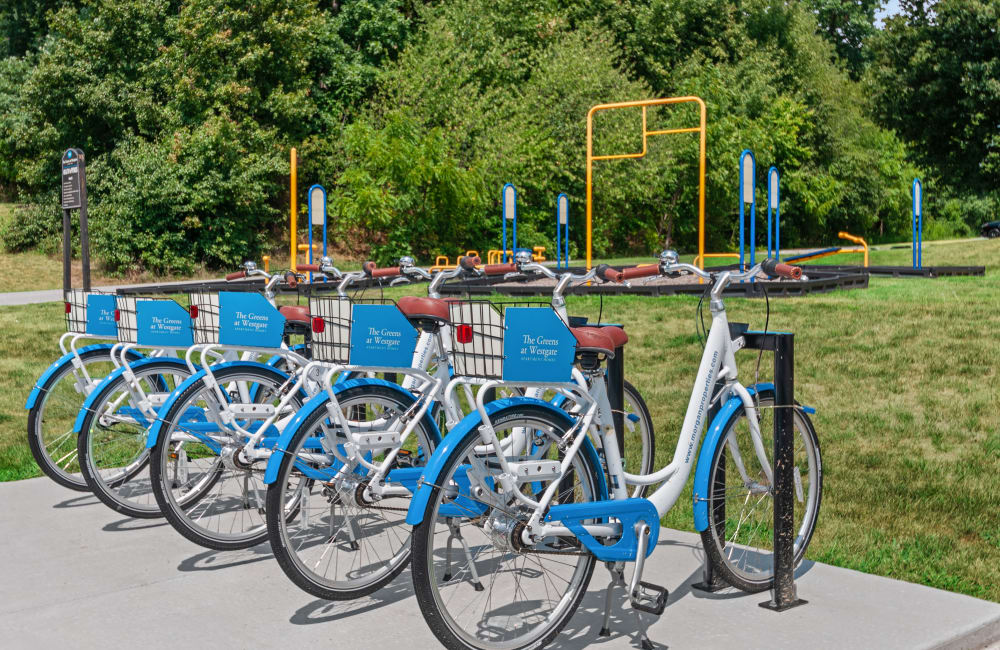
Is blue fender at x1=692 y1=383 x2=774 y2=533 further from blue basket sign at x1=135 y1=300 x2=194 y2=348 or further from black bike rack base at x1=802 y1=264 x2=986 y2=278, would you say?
black bike rack base at x1=802 y1=264 x2=986 y2=278

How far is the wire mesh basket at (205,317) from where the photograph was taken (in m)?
5.16

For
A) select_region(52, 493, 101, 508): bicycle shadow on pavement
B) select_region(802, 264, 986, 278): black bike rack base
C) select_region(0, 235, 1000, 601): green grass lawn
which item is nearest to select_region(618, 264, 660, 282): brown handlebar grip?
select_region(0, 235, 1000, 601): green grass lawn

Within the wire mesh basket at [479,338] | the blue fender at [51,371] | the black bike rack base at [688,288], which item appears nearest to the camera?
the wire mesh basket at [479,338]

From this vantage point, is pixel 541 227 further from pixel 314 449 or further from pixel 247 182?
pixel 314 449

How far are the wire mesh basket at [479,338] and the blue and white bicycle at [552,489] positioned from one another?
0.04 ft

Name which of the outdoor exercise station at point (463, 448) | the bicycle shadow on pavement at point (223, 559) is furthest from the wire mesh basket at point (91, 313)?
the bicycle shadow on pavement at point (223, 559)

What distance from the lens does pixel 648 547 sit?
12.4 ft

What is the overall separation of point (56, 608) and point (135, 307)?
6.13ft

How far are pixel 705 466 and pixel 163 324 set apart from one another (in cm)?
282

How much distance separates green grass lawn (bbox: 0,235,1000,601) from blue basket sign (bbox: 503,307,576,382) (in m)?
0.67

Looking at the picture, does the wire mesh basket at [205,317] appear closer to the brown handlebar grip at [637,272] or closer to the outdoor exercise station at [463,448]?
the outdoor exercise station at [463,448]

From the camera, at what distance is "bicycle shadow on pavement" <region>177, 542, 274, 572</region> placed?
15.0 feet

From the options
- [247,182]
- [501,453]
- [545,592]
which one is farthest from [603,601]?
[247,182]

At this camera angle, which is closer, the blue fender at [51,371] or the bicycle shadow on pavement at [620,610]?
the bicycle shadow on pavement at [620,610]
